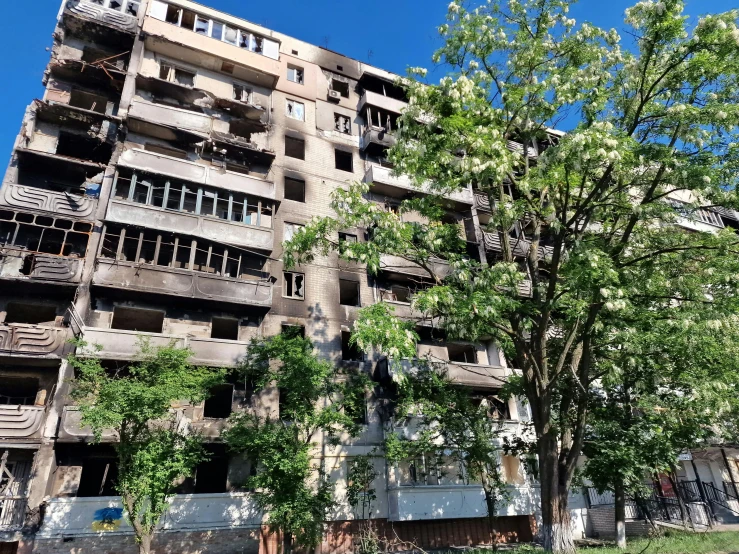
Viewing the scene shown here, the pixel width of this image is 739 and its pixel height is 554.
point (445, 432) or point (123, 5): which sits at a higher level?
point (123, 5)

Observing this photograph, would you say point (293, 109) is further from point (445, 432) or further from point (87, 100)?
point (445, 432)

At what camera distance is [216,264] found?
22.2 meters

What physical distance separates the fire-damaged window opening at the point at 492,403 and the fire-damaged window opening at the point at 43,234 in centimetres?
1926

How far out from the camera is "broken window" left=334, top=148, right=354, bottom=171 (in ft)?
93.8

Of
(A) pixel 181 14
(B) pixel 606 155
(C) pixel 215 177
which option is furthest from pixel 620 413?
(A) pixel 181 14

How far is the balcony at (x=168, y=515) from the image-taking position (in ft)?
51.8

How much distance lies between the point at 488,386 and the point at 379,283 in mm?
7564

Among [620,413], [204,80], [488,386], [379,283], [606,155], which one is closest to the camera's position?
[606,155]

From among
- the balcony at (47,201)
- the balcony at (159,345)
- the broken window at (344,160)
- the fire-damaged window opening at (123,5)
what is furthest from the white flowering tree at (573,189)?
the fire-damaged window opening at (123,5)

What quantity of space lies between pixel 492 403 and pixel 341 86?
21897 millimetres

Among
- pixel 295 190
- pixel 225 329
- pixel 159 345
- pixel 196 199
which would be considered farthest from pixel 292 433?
pixel 295 190

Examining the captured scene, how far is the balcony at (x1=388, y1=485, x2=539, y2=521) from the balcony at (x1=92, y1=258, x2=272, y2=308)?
1000 centimetres

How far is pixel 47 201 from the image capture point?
19281mm

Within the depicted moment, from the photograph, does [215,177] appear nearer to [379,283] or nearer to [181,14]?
[379,283]
